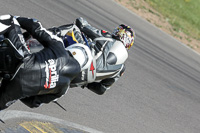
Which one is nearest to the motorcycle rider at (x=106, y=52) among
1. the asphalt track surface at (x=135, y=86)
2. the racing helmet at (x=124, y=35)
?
the racing helmet at (x=124, y=35)

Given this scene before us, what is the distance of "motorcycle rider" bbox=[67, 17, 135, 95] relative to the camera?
4.46 metres

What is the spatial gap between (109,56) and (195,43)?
12.2 metres

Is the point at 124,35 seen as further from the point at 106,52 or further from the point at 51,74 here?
the point at 51,74

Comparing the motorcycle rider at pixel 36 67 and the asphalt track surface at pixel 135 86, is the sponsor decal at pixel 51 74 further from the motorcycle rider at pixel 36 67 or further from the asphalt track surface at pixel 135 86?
the asphalt track surface at pixel 135 86

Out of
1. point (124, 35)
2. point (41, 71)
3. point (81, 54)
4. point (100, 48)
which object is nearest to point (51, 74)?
point (41, 71)

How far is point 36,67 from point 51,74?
166mm

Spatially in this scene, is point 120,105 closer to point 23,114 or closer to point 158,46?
point 23,114

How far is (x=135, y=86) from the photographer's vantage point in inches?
316

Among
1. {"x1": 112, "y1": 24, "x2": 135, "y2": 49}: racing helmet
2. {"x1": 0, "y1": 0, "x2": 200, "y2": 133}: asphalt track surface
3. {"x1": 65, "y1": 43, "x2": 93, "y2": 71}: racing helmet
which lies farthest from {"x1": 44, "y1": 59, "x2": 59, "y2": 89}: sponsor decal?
{"x1": 112, "y1": 24, "x2": 135, "y2": 49}: racing helmet

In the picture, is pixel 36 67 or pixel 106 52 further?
pixel 106 52

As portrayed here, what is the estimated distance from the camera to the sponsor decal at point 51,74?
3156 mm

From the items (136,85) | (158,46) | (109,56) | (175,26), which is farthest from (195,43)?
(109,56)

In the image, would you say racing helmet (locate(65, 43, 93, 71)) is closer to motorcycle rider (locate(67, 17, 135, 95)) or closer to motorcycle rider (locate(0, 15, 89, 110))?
motorcycle rider (locate(0, 15, 89, 110))

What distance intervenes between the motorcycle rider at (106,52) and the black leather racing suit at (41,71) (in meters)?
0.90
